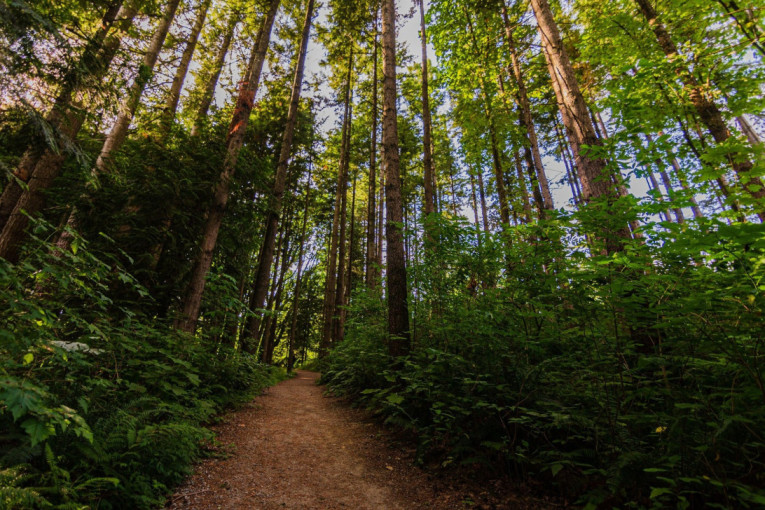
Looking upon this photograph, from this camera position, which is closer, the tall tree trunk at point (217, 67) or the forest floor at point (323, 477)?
the forest floor at point (323, 477)

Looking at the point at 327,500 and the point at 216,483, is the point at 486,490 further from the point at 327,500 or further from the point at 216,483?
the point at 216,483

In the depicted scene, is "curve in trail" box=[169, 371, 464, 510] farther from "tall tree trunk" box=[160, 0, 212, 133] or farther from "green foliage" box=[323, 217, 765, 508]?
"tall tree trunk" box=[160, 0, 212, 133]

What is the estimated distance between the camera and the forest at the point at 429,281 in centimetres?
228

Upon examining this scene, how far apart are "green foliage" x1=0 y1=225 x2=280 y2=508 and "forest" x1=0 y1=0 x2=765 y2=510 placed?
3 centimetres

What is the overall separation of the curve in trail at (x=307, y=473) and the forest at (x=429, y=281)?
35 centimetres

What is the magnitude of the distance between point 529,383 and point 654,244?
2104 millimetres

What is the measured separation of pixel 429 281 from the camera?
205 inches

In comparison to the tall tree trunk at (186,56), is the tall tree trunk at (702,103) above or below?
below

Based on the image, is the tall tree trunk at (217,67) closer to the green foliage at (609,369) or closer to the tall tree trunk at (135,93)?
the tall tree trunk at (135,93)

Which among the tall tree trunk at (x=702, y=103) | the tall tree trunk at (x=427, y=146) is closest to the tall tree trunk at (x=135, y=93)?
the tall tree trunk at (x=427, y=146)

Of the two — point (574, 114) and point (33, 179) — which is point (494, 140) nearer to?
point (574, 114)

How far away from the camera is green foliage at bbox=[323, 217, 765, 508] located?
218cm

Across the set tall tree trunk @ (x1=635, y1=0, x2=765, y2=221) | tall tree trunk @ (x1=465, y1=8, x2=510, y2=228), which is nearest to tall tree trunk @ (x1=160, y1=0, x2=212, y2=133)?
tall tree trunk @ (x1=465, y1=8, x2=510, y2=228)

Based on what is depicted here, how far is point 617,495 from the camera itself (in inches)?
92.4
